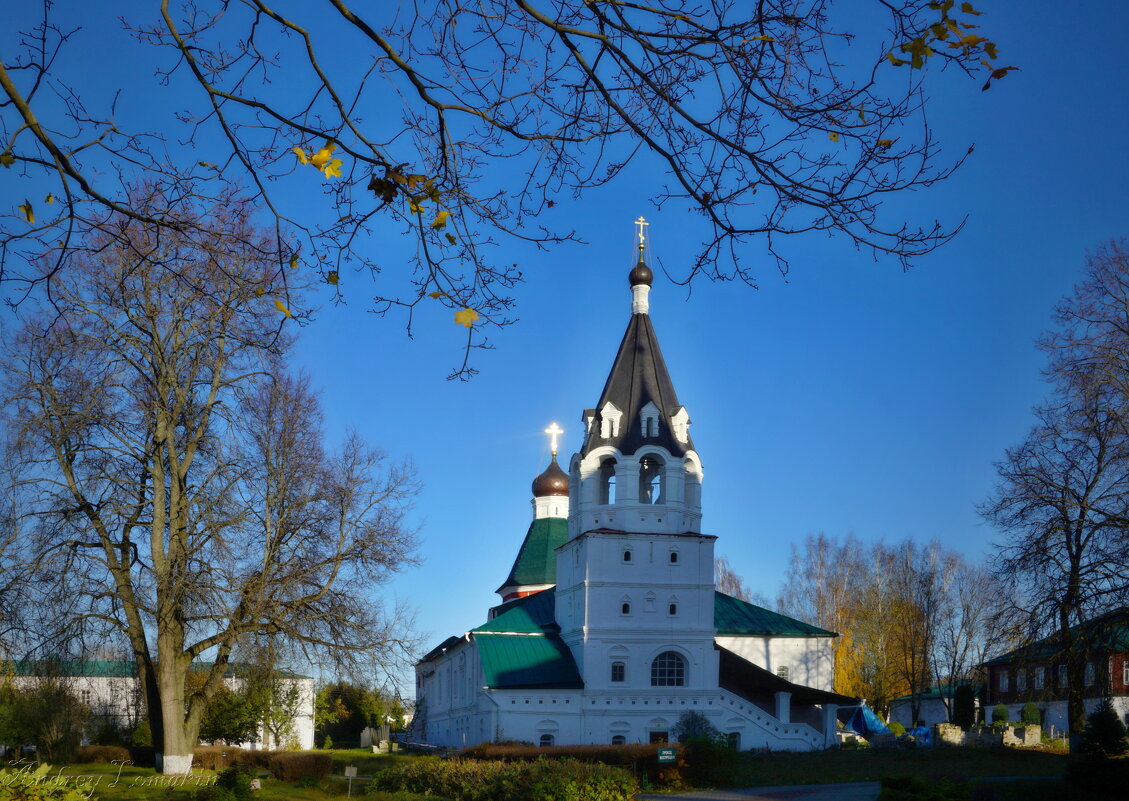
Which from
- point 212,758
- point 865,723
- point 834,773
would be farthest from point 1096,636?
point 865,723

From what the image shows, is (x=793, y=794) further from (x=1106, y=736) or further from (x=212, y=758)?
(x=212, y=758)

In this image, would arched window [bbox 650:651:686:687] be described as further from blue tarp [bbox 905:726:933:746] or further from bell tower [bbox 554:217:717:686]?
blue tarp [bbox 905:726:933:746]

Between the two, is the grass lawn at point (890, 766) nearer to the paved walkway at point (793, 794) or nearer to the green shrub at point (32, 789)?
the paved walkway at point (793, 794)

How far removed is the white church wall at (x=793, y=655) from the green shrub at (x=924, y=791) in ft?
101

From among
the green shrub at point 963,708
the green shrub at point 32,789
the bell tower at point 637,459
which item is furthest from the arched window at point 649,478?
the green shrub at point 32,789

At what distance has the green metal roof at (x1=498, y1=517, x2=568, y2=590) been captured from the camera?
59.4 metres

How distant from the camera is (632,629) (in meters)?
39.7

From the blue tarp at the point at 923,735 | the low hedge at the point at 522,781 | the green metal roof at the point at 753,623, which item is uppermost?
the green metal roof at the point at 753,623

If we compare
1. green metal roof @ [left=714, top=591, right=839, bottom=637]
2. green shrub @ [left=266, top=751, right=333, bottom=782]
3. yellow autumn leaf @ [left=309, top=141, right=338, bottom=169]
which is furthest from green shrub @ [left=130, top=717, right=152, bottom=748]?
yellow autumn leaf @ [left=309, top=141, right=338, bottom=169]

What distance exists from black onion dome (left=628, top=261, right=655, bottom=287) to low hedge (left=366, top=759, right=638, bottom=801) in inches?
964

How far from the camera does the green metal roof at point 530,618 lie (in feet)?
138

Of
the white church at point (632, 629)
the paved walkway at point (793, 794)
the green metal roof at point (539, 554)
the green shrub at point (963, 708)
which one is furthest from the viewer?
Result: the green metal roof at point (539, 554)

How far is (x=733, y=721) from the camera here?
39125 millimetres

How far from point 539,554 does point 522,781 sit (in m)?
40.0
